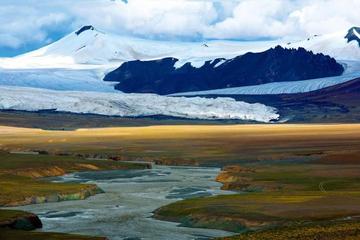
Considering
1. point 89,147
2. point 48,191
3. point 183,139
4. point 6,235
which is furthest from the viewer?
Answer: point 183,139

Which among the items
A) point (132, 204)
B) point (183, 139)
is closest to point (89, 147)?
point (183, 139)

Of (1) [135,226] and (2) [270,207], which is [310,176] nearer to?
(2) [270,207]

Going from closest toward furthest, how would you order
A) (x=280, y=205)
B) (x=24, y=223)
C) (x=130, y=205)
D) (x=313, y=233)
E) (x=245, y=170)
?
(x=313, y=233), (x=24, y=223), (x=280, y=205), (x=130, y=205), (x=245, y=170)

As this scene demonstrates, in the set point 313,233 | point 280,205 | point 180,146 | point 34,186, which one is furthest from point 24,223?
point 180,146

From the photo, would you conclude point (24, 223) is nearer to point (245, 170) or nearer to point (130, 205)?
point (130, 205)

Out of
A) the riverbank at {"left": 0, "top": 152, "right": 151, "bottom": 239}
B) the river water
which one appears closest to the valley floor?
the riverbank at {"left": 0, "top": 152, "right": 151, "bottom": 239}

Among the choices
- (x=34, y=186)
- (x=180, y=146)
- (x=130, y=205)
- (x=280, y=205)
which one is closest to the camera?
(x=280, y=205)

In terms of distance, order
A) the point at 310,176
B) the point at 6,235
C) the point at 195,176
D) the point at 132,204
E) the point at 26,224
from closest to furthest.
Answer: the point at 6,235 < the point at 26,224 < the point at 132,204 < the point at 310,176 < the point at 195,176
